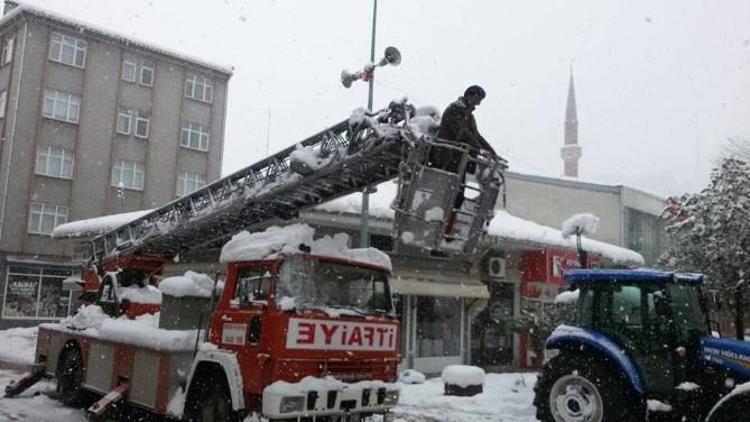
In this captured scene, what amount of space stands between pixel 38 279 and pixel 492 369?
20606 millimetres

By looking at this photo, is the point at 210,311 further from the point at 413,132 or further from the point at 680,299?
the point at 680,299

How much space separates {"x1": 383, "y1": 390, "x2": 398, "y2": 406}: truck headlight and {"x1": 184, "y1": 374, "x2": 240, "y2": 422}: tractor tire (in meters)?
1.70

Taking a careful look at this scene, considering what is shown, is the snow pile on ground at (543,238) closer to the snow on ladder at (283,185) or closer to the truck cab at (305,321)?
the snow on ladder at (283,185)

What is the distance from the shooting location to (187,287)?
8750mm

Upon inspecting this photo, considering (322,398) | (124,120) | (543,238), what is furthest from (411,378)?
(124,120)

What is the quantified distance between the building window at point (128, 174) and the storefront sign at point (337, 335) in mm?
26636

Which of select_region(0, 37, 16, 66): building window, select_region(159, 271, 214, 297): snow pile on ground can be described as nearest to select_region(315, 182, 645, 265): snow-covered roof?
select_region(159, 271, 214, 297): snow pile on ground

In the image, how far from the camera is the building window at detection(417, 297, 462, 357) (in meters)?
18.2

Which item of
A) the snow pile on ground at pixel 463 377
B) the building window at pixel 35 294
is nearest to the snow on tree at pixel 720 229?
the snow pile on ground at pixel 463 377

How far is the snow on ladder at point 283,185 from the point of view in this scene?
7.34m

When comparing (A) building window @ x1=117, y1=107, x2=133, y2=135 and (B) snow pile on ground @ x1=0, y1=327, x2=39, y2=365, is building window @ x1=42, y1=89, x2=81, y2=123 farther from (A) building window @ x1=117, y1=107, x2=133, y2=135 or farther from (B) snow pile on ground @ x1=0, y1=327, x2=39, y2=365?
(B) snow pile on ground @ x1=0, y1=327, x2=39, y2=365

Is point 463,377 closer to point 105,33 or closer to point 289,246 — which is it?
point 289,246

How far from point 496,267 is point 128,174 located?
66.3ft

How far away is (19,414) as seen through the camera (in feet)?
30.7
